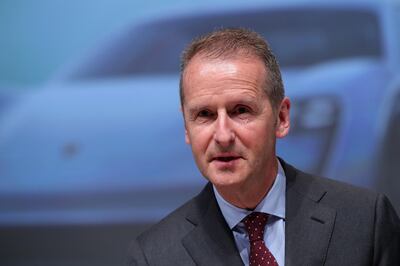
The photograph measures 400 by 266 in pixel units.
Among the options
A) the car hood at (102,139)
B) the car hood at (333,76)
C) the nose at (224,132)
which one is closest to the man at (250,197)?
the nose at (224,132)

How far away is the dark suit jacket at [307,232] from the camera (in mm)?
1763

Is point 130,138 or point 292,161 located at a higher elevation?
point 130,138

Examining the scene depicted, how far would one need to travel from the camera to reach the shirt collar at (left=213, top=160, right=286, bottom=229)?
1.83 metres

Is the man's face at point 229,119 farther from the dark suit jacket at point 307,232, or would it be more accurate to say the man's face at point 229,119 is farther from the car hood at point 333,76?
the car hood at point 333,76

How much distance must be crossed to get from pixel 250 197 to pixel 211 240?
159mm

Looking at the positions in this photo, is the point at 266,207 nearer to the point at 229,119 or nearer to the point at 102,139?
the point at 229,119

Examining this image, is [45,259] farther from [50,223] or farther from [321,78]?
[321,78]

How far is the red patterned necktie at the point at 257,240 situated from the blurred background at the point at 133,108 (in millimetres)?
1651

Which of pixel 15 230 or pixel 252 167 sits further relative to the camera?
pixel 15 230

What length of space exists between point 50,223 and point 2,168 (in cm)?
41

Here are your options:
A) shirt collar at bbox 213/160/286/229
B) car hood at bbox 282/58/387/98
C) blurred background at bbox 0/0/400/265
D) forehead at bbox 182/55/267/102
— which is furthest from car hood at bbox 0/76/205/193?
forehead at bbox 182/55/267/102

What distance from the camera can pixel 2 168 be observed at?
378 cm

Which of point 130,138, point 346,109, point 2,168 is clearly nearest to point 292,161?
point 346,109

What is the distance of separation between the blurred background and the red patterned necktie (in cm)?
165
